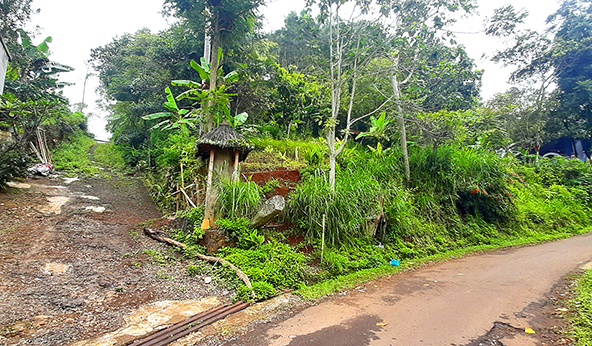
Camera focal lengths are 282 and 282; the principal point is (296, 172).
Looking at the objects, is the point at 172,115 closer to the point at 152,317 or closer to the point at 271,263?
the point at 271,263

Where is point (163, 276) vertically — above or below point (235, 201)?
below

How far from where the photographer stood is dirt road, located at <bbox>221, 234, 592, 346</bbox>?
3.07 metres

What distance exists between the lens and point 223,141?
540 cm

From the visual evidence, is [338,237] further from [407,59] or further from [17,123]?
[17,123]

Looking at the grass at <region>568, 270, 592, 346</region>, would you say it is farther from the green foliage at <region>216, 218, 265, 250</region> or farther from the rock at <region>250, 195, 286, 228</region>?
the green foliage at <region>216, 218, 265, 250</region>

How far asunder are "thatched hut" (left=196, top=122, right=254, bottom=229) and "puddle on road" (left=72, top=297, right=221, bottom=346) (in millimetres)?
1786

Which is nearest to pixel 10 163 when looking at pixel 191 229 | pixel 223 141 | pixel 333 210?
pixel 191 229

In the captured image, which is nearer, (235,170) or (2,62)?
(235,170)

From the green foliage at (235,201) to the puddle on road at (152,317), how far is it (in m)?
1.78

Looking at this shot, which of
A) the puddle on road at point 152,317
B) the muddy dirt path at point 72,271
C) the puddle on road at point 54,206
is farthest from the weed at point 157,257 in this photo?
the puddle on road at point 54,206

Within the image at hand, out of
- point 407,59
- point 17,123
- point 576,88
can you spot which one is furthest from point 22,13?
point 576,88

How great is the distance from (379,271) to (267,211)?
247cm

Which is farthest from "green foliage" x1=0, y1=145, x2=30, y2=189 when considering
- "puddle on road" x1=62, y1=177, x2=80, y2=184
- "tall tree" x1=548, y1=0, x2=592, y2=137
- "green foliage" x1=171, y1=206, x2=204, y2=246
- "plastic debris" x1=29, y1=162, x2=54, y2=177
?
"tall tree" x1=548, y1=0, x2=592, y2=137

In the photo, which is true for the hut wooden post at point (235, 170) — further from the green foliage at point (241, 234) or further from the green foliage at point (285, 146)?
the green foliage at point (285, 146)
